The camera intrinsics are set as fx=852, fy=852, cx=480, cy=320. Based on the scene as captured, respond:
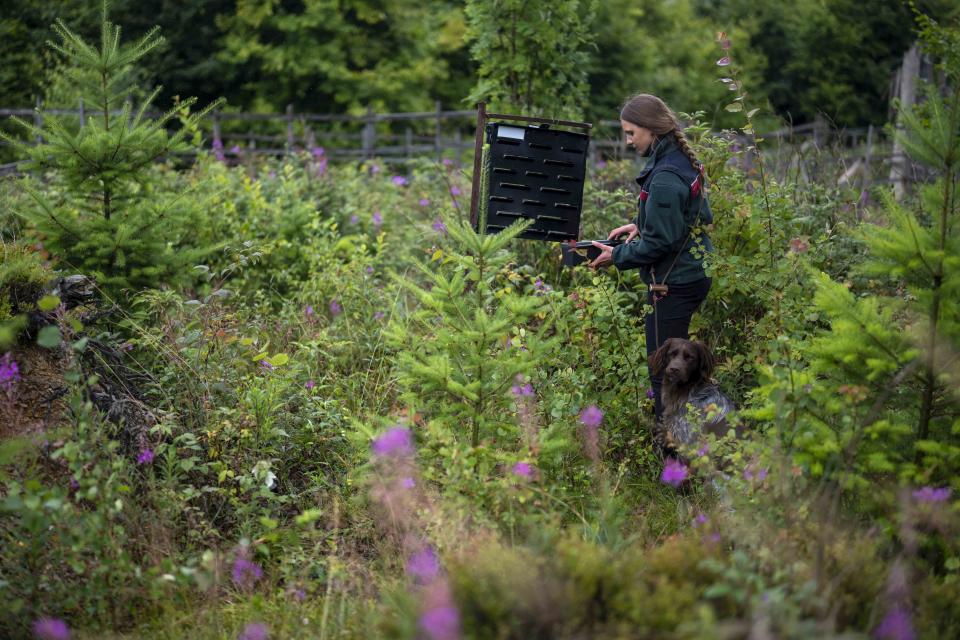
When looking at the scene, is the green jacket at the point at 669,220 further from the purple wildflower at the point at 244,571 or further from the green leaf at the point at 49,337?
the green leaf at the point at 49,337

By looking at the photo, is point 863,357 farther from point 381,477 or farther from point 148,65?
point 148,65

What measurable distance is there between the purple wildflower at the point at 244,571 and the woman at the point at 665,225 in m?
2.33

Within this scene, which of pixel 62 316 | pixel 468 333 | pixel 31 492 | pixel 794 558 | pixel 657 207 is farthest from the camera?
pixel 657 207

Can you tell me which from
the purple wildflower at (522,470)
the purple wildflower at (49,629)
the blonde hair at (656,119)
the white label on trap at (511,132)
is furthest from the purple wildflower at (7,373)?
the blonde hair at (656,119)

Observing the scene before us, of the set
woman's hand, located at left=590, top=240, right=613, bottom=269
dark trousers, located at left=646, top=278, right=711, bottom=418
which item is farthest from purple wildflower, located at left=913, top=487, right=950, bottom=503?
woman's hand, located at left=590, top=240, right=613, bottom=269

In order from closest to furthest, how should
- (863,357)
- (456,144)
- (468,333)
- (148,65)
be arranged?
(863,357) < (468,333) < (456,144) < (148,65)

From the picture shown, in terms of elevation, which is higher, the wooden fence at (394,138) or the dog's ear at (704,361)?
the wooden fence at (394,138)

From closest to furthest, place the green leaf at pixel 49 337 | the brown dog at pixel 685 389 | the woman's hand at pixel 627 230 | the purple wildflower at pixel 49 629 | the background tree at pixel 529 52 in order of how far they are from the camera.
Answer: the purple wildflower at pixel 49 629 < the green leaf at pixel 49 337 < the brown dog at pixel 685 389 < the woman's hand at pixel 627 230 < the background tree at pixel 529 52

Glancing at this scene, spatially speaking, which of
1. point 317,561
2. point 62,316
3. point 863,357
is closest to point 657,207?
point 863,357

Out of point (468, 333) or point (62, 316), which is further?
point (62, 316)

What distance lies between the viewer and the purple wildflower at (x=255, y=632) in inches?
119

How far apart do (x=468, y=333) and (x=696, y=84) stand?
27049 millimetres

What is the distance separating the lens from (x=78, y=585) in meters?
3.26

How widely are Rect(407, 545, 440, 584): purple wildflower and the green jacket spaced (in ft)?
6.52
